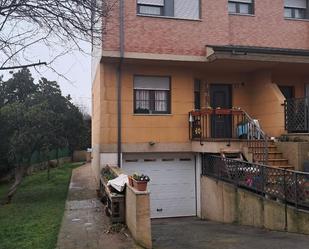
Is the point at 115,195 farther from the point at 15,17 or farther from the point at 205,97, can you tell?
the point at 205,97

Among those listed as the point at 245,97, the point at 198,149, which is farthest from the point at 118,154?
the point at 245,97

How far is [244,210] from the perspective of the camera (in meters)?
12.7

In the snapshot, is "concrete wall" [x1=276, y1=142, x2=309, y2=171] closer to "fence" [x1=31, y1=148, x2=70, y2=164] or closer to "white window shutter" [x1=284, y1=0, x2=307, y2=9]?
"white window shutter" [x1=284, y1=0, x2=307, y2=9]

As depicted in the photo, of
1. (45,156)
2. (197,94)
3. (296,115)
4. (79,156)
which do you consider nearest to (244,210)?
(296,115)

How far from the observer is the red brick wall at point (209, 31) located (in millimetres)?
15992

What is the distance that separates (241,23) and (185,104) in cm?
413

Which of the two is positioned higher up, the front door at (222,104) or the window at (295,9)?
the window at (295,9)

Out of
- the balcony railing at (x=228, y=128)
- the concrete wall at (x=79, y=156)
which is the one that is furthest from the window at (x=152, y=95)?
the concrete wall at (x=79, y=156)

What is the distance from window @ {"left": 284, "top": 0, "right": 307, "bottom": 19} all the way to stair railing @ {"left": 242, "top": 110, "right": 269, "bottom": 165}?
5.91 metres

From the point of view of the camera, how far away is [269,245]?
30.0ft

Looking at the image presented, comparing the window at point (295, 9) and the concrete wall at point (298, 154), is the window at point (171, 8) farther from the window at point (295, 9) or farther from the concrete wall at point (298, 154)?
the concrete wall at point (298, 154)

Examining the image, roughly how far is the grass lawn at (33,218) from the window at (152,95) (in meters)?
4.68

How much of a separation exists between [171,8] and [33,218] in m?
9.51

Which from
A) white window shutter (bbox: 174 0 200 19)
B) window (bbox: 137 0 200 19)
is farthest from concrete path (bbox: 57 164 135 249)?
white window shutter (bbox: 174 0 200 19)
